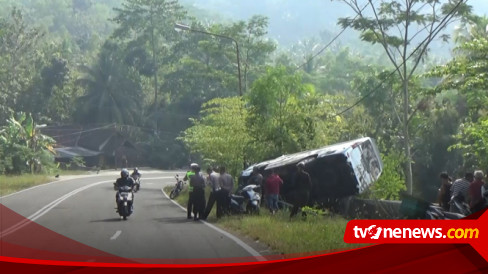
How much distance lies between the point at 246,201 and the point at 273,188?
3903mm

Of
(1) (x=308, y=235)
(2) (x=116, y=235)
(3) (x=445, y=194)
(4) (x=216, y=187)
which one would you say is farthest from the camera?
(4) (x=216, y=187)

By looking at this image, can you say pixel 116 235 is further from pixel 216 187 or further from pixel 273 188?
pixel 216 187

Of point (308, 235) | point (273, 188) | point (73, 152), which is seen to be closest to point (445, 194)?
point (308, 235)

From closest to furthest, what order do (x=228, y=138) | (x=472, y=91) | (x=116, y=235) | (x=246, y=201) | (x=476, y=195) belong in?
(x=116, y=235)
(x=476, y=195)
(x=472, y=91)
(x=246, y=201)
(x=228, y=138)

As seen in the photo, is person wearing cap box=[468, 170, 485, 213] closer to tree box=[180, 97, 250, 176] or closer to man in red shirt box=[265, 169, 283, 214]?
man in red shirt box=[265, 169, 283, 214]

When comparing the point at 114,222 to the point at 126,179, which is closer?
the point at 114,222

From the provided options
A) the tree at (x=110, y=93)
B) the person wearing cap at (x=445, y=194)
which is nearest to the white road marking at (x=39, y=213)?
the tree at (x=110, y=93)

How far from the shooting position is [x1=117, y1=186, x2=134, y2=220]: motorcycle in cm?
367

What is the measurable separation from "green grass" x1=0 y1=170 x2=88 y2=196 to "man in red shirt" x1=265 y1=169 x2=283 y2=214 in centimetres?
156

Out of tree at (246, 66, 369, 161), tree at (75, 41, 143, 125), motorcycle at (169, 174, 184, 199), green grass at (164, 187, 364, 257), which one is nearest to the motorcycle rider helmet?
tree at (75, 41, 143, 125)

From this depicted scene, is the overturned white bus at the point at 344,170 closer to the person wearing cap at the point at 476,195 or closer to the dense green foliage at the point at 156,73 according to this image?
the dense green foliage at the point at 156,73

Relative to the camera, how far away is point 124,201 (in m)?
3.71

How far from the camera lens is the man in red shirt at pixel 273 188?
16.3ft

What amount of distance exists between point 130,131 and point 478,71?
886 cm
